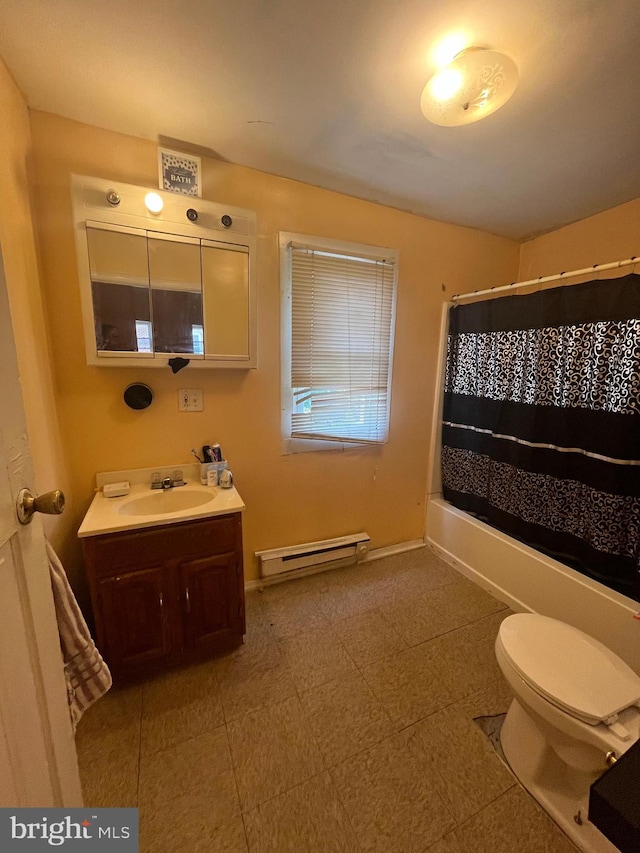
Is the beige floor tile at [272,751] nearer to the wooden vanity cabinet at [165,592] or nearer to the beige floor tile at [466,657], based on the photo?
the wooden vanity cabinet at [165,592]

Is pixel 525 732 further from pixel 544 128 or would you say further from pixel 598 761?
pixel 544 128

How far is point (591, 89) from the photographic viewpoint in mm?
1202

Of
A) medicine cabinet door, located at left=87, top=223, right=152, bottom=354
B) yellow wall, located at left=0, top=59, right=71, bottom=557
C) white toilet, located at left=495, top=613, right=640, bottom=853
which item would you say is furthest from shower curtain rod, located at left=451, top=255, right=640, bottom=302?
yellow wall, located at left=0, top=59, right=71, bottom=557

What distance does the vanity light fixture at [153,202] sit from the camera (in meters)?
1.42

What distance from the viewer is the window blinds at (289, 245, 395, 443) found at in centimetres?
194

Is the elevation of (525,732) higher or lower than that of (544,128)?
lower

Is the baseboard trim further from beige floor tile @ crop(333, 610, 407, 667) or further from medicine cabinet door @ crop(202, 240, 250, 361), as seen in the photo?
medicine cabinet door @ crop(202, 240, 250, 361)

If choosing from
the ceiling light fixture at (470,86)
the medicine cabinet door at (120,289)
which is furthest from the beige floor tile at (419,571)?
the ceiling light fixture at (470,86)

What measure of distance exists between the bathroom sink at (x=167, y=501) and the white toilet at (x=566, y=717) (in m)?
1.45

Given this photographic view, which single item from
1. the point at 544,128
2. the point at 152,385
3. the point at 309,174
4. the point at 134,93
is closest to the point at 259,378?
the point at 152,385

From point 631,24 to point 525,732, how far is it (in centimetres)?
233

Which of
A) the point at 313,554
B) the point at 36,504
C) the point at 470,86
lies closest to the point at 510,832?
the point at 313,554

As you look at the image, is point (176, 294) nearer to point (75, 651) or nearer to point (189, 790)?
point (75, 651)

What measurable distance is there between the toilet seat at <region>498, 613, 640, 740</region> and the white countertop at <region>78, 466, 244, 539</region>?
4.05 feet
